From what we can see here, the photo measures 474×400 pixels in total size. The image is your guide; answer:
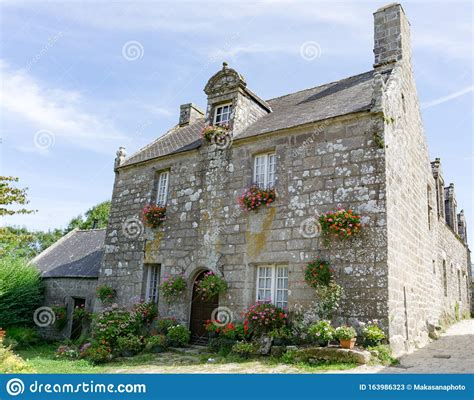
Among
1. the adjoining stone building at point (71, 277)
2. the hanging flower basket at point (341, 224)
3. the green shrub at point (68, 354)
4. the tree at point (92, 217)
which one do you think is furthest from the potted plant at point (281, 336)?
the tree at point (92, 217)

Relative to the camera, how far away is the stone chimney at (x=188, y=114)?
16453 mm

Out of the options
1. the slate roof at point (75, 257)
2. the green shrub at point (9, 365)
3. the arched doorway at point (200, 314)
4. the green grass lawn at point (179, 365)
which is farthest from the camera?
the slate roof at point (75, 257)

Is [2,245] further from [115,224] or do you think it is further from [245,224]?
[245,224]

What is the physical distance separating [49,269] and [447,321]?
15.6 metres

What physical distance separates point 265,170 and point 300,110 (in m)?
2.21

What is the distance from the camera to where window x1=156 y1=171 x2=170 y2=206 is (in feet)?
41.3

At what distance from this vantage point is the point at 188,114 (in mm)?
16547

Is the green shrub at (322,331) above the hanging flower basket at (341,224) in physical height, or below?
below

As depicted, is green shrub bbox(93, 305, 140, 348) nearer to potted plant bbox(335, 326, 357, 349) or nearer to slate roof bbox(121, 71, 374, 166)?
slate roof bbox(121, 71, 374, 166)

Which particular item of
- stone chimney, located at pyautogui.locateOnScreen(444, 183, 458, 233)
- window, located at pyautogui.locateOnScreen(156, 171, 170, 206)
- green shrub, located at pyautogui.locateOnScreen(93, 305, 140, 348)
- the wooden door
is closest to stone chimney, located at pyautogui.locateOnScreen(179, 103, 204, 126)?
window, located at pyautogui.locateOnScreen(156, 171, 170, 206)

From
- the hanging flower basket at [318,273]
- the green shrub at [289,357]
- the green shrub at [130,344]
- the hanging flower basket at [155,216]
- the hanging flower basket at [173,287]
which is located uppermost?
the hanging flower basket at [155,216]

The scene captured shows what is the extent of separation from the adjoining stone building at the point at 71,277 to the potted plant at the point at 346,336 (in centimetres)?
935

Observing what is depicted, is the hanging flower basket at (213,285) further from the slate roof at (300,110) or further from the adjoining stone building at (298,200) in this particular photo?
the slate roof at (300,110)

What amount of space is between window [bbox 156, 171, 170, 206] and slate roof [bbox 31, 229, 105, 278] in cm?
421
